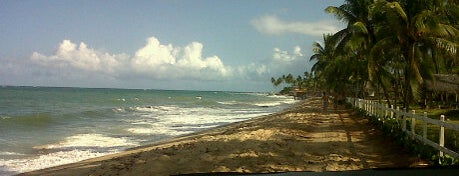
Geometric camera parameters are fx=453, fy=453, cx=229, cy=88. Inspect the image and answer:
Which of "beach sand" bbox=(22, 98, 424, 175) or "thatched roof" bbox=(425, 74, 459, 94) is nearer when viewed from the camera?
"beach sand" bbox=(22, 98, 424, 175)

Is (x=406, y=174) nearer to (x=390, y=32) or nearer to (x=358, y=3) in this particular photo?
(x=390, y=32)

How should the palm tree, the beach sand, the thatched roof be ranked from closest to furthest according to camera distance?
the beach sand < the palm tree < the thatched roof

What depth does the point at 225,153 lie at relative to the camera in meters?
10.9

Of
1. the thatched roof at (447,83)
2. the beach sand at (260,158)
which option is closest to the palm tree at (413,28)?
the beach sand at (260,158)

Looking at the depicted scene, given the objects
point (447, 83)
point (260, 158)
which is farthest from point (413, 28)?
point (447, 83)

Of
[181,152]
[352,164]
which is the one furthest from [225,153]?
[352,164]

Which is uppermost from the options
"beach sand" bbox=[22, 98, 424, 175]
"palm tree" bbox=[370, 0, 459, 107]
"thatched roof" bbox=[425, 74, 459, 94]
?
"palm tree" bbox=[370, 0, 459, 107]

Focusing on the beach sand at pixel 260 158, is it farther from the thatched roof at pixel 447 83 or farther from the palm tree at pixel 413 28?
the thatched roof at pixel 447 83

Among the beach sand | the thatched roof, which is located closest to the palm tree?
the beach sand

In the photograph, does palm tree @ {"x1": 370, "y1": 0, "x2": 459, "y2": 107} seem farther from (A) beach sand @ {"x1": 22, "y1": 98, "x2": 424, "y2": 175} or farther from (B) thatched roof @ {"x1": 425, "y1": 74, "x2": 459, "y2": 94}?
(B) thatched roof @ {"x1": 425, "y1": 74, "x2": 459, "y2": 94}

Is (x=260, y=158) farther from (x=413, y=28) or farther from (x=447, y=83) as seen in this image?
(x=447, y=83)

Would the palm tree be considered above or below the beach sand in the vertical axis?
above

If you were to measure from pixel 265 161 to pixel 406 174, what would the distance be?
4798 millimetres

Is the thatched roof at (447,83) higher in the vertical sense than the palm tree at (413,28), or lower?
lower
